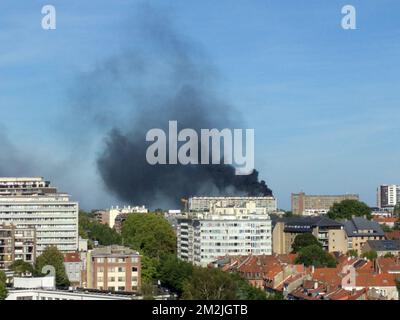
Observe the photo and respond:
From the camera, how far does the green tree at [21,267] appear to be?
64.5ft

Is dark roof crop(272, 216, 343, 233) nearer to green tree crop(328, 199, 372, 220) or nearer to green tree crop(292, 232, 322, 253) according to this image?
green tree crop(292, 232, 322, 253)

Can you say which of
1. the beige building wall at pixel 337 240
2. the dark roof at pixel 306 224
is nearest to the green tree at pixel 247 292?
the beige building wall at pixel 337 240

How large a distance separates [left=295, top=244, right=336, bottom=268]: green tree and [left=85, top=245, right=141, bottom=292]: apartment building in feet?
12.9

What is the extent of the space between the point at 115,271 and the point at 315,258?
4712 millimetres

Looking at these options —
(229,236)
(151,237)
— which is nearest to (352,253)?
(229,236)

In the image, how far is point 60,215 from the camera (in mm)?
28453

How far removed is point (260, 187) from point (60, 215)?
1490 cm

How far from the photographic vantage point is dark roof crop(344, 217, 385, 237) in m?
29.6

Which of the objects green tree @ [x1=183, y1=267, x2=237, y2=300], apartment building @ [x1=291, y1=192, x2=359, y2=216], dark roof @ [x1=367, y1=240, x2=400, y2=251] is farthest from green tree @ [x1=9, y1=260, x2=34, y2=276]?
apartment building @ [x1=291, y1=192, x2=359, y2=216]

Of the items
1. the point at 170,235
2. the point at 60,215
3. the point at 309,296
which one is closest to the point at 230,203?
the point at 170,235

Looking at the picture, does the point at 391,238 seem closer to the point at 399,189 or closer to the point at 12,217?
the point at 12,217

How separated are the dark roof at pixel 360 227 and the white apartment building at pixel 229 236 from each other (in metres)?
3.00

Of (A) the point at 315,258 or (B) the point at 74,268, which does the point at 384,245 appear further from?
(B) the point at 74,268

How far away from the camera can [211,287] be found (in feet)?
48.8
